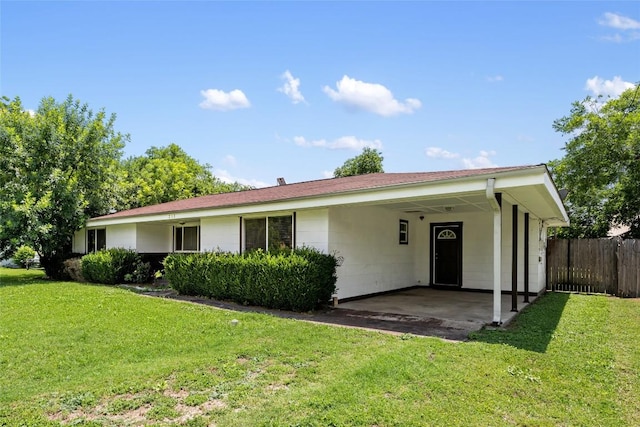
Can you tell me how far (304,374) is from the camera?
435 cm

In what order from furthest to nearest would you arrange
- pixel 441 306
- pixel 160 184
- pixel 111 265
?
1. pixel 160 184
2. pixel 111 265
3. pixel 441 306

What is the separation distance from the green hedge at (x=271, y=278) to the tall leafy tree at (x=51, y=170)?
26.9ft

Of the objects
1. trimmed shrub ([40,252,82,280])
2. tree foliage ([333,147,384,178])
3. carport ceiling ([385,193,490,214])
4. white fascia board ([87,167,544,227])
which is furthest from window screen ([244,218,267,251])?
tree foliage ([333,147,384,178])

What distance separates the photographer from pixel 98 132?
54.9 ft

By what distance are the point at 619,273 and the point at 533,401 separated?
34.2ft

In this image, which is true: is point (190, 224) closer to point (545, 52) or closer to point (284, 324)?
point (284, 324)

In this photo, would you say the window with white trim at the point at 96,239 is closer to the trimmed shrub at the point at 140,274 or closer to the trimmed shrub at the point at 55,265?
the trimmed shrub at the point at 55,265

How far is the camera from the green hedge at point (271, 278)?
8.07 metres

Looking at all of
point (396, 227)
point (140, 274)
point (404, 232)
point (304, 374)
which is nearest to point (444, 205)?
point (396, 227)

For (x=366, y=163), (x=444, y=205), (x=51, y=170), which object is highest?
(x=366, y=163)

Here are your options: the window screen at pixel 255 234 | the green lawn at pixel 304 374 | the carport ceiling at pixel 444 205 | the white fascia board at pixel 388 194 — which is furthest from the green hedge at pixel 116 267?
the carport ceiling at pixel 444 205

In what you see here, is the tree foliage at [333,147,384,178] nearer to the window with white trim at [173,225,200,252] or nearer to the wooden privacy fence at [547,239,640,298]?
the window with white trim at [173,225,200,252]

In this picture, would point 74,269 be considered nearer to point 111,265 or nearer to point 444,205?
point 111,265

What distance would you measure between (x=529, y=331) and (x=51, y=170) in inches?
652
